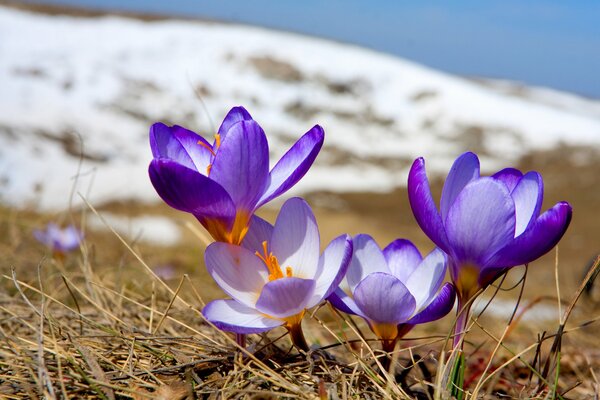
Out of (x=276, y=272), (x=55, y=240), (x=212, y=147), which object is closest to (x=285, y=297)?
(x=276, y=272)

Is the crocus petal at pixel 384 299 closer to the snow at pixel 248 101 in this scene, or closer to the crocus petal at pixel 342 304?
the crocus petal at pixel 342 304

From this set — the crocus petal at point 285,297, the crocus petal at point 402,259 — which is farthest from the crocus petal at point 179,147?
the crocus petal at point 402,259

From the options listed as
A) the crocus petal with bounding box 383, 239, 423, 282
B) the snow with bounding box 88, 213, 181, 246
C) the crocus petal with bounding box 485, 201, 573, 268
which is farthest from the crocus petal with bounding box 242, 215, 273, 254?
the snow with bounding box 88, 213, 181, 246

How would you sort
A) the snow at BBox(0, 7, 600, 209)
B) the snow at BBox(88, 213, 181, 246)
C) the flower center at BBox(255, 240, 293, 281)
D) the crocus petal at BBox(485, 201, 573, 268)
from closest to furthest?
1. the crocus petal at BBox(485, 201, 573, 268)
2. the flower center at BBox(255, 240, 293, 281)
3. the snow at BBox(88, 213, 181, 246)
4. the snow at BBox(0, 7, 600, 209)

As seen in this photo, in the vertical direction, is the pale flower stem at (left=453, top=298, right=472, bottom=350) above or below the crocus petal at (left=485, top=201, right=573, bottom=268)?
below

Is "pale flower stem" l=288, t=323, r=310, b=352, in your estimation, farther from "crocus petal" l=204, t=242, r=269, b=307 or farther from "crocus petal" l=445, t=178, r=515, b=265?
"crocus petal" l=445, t=178, r=515, b=265
